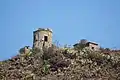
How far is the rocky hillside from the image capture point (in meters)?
30.1

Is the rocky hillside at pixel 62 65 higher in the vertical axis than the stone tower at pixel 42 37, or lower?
lower

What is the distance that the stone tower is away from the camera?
43.4 m

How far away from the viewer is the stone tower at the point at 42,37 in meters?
43.4

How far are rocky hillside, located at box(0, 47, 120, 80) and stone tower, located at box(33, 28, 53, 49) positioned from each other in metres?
4.95

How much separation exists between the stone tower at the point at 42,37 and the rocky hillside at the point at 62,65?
195 inches

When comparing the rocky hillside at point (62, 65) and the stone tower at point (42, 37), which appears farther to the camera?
the stone tower at point (42, 37)

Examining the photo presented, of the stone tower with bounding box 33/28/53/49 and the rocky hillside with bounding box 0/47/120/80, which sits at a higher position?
the stone tower with bounding box 33/28/53/49

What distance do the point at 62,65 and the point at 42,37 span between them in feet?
36.1

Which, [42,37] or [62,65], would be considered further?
[42,37]

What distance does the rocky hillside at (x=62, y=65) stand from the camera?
98.7 ft

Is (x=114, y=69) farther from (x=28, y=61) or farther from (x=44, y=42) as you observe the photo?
(x=44, y=42)

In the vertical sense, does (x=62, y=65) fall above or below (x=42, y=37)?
below

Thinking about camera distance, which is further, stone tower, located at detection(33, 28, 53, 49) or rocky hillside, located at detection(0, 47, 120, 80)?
stone tower, located at detection(33, 28, 53, 49)

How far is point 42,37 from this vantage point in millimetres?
43688
